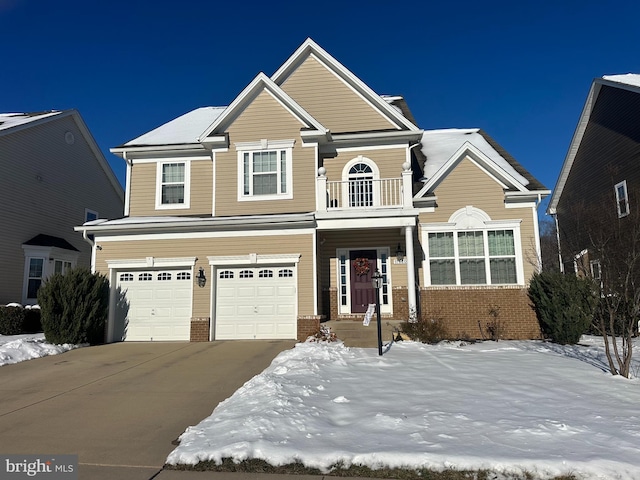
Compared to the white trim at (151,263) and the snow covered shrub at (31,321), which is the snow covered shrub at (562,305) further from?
the snow covered shrub at (31,321)

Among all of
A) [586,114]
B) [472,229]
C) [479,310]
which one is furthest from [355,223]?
[586,114]

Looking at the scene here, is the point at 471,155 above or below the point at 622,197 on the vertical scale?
above

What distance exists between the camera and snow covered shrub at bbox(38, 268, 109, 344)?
11.2 m

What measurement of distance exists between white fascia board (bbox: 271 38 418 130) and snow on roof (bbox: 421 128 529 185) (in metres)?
2.13

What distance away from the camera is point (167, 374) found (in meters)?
8.23

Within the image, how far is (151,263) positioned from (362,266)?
6.68 meters

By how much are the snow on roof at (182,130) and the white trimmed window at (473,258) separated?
9.32 m

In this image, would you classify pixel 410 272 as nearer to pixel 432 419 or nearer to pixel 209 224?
pixel 209 224

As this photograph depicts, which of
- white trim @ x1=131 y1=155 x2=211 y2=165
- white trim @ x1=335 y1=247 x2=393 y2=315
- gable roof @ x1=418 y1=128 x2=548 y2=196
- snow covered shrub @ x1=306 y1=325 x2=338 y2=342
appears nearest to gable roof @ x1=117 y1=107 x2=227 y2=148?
white trim @ x1=131 y1=155 x2=211 y2=165

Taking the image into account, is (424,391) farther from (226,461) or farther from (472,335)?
(472,335)

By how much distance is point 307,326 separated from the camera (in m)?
11.7

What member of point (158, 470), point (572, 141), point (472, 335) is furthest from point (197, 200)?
point (572, 141)

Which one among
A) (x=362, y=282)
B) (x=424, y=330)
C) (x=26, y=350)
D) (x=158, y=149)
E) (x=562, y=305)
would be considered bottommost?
(x=26, y=350)

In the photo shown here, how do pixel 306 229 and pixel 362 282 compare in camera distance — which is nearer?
pixel 306 229
